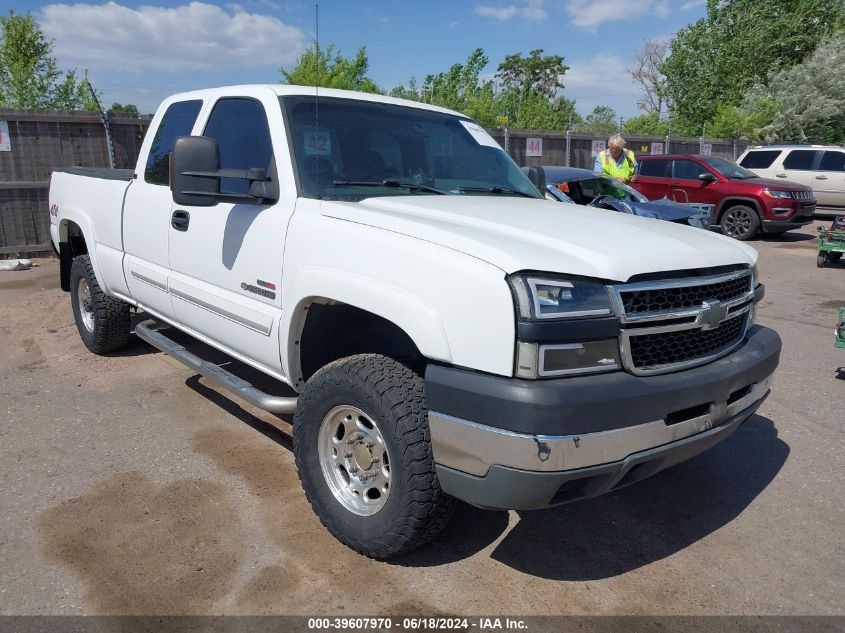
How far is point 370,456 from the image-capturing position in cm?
294

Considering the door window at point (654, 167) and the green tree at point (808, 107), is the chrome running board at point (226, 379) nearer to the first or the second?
the door window at point (654, 167)

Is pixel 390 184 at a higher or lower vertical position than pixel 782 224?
higher

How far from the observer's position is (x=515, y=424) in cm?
231

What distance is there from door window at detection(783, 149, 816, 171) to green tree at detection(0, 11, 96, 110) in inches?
786

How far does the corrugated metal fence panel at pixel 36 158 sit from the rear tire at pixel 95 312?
5.72m

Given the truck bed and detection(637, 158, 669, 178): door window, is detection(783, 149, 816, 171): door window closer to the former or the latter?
detection(637, 158, 669, 178): door window

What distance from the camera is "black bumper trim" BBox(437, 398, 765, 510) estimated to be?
7.77 ft

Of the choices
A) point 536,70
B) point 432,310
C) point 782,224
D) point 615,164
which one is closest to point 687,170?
point 782,224

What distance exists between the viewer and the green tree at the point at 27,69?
1942 cm

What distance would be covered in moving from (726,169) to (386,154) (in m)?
13.3

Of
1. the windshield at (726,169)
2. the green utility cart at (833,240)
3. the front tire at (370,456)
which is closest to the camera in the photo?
the front tire at (370,456)

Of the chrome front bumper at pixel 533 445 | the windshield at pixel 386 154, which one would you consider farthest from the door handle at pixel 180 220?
the chrome front bumper at pixel 533 445

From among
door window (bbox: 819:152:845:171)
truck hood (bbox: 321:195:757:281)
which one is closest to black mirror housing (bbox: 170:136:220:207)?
truck hood (bbox: 321:195:757:281)

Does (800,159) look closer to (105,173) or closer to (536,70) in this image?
(105,173)
